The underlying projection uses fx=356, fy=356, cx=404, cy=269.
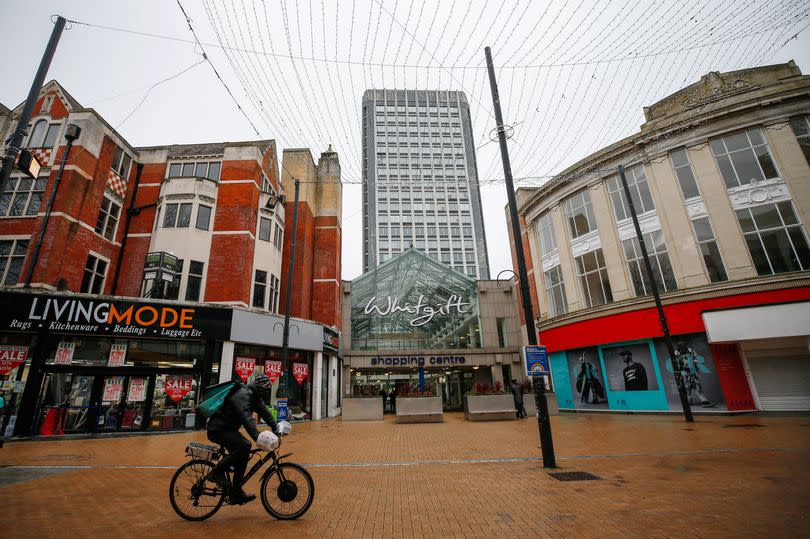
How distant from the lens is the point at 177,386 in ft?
50.5

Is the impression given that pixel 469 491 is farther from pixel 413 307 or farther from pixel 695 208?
pixel 413 307

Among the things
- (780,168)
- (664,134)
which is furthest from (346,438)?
(780,168)

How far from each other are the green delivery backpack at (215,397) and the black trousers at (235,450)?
0.31 metres

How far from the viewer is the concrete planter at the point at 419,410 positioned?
18.5m

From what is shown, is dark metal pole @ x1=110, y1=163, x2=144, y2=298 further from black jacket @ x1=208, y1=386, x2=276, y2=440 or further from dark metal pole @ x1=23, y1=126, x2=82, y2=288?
black jacket @ x1=208, y1=386, x2=276, y2=440

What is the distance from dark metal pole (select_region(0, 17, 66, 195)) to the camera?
620cm

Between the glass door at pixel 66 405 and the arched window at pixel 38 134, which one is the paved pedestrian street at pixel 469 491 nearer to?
the glass door at pixel 66 405

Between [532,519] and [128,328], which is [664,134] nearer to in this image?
[532,519]

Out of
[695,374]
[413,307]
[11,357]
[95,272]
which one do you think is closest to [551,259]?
[695,374]

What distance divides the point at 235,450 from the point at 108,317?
1392 centimetres

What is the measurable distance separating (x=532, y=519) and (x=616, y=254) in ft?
62.9

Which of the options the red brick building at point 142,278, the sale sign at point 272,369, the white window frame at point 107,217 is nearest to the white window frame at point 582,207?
the red brick building at point 142,278

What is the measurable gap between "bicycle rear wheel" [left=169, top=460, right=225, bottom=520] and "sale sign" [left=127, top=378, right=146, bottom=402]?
13098 millimetres

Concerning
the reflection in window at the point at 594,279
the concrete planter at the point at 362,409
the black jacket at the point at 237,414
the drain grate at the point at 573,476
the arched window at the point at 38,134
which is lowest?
the drain grate at the point at 573,476
